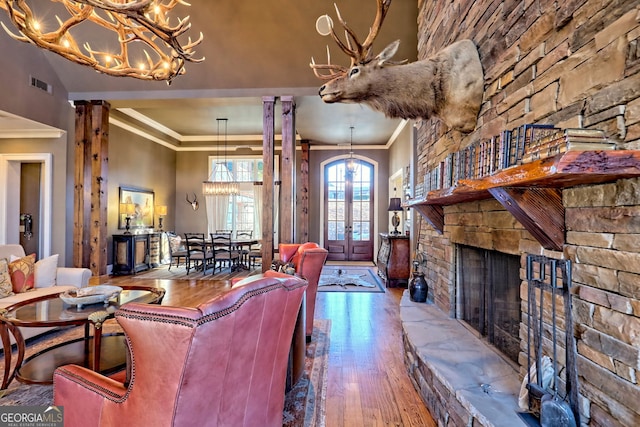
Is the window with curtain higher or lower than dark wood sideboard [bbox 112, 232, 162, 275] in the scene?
higher

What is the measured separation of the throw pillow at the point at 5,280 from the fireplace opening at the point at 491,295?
13.6 ft

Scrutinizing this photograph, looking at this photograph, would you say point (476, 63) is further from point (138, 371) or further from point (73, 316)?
point (73, 316)

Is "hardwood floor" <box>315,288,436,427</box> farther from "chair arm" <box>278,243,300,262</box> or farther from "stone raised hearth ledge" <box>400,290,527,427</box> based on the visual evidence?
"chair arm" <box>278,243,300,262</box>

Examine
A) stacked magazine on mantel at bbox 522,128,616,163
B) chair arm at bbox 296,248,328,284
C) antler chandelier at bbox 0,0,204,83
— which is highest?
antler chandelier at bbox 0,0,204,83

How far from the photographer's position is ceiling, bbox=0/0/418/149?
460 centimetres

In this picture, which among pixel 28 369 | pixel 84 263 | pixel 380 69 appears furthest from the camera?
pixel 84 263

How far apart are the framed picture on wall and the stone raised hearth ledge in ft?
21.1

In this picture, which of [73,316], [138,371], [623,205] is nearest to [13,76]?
[73,316]

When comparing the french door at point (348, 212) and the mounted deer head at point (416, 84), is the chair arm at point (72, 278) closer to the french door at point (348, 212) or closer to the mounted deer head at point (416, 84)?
the mounted deer head at point (416, 84)

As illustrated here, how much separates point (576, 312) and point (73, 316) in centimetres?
290

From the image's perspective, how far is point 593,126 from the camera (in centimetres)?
123

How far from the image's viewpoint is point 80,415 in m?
1.29

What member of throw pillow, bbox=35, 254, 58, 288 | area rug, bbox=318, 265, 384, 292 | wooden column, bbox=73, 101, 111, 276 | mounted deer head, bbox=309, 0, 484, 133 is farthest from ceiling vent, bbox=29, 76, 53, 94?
area rug, bbox=318, 265, 384, 292

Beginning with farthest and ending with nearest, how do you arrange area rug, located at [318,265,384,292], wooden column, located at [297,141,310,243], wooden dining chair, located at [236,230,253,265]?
wooden column, located at [297,141,310,243] < wooden dining chair, located at [236,230,253,265] < area rug, located at [318,265,384,292]
